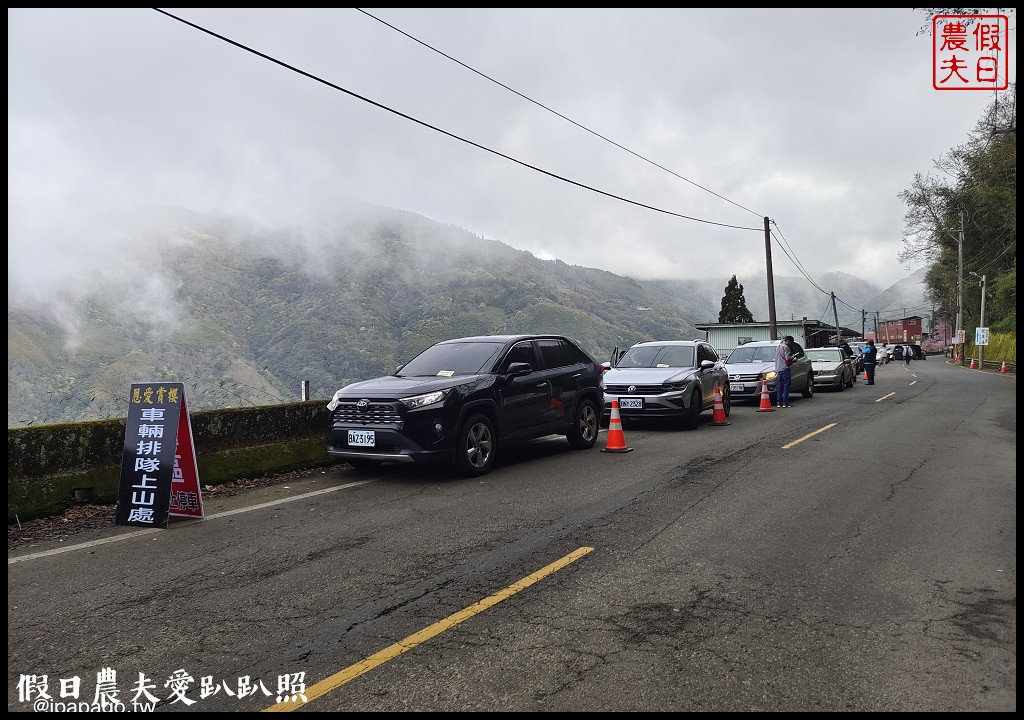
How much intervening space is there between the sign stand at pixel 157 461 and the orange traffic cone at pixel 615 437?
5867mm

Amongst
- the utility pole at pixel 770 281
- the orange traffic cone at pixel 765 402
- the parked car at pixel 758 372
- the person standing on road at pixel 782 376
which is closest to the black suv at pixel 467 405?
the orange traffic cone at pixel 765 402

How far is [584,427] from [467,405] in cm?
290

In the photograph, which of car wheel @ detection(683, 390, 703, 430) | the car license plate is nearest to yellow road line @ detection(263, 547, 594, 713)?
the car license plate

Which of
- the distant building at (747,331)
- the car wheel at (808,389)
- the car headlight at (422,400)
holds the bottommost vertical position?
the car wheel at (808,389)

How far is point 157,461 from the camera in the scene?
627cm

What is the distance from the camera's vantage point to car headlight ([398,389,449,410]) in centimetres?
776

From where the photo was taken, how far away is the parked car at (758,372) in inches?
713

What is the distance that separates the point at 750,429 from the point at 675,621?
974 cm

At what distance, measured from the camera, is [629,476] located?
8156 mm

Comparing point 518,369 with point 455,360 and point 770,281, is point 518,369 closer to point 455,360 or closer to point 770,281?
point 455,360

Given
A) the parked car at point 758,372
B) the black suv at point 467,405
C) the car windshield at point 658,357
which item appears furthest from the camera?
the parked car at point 758,372

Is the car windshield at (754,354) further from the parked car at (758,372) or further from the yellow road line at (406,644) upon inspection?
the yellow road line at (406,644)

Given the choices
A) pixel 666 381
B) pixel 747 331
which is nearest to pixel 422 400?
pixel 666 381

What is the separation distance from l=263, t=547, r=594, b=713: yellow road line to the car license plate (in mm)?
3684
